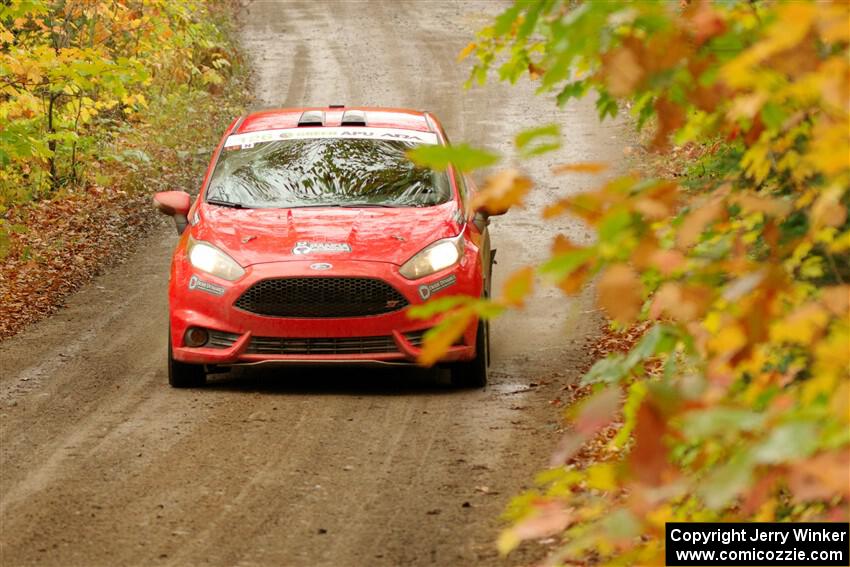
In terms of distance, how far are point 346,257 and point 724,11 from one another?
551 cm

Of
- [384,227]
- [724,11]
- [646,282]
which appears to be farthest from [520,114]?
[724,11]

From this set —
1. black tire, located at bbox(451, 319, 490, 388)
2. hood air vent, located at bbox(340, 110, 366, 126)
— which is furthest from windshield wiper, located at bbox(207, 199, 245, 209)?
black tire, located at bbox(451, 319, 490, 388)

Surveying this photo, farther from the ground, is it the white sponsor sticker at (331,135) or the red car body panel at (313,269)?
the white sponsor sticker at (331,135)

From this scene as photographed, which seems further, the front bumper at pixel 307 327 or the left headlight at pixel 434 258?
the left headlight at pixel 434 258

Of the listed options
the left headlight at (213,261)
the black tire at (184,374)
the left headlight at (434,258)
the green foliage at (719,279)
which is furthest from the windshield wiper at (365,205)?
the green foliage at (719,279)

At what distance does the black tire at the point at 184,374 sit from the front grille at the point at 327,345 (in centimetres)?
64

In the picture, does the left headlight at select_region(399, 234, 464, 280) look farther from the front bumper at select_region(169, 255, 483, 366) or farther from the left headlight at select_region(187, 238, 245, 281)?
the left headlight at select_region(187, 238, 245, 281)

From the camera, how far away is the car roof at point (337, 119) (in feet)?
34.9

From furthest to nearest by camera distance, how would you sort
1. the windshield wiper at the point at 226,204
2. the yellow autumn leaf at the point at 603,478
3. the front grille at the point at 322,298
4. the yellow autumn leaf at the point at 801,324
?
the windshield wiper at the point at 226,204 < the front grille at the point at 322,298 < the yellow autumn leaf at the point at 603,478 < the yellow autumn leaf at the point at 801,324

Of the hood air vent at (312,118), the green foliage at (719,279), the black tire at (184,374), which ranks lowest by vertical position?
the black tire at (184,374)

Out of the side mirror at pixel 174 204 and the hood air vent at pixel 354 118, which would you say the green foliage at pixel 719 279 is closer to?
the side mirror at pixel 174 204

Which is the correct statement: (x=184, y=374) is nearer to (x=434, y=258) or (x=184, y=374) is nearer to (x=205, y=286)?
(x=205, y=286)

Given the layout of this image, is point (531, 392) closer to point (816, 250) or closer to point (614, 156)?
point (816, 250)

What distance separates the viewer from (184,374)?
919 cm
